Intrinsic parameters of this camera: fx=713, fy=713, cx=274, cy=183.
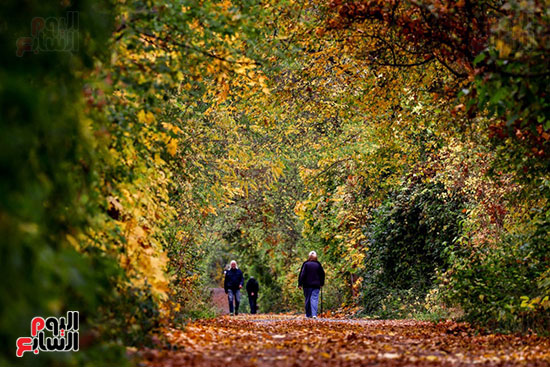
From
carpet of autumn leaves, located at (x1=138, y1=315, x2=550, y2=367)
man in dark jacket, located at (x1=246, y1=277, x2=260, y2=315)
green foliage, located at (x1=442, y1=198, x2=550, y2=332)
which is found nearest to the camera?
carpet of autumn leaves, located at (x1=138, y1=315, x2=550, y2=367)

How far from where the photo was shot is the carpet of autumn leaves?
745 centimetres

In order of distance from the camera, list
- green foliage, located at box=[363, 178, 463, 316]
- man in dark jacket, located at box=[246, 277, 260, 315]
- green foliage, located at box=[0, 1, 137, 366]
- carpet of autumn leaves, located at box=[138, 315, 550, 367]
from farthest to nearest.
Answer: man in dark jacket, located at box=[246, 277, 260, 315]
green foliage, located at box=[363, 178, 463, 316]
carpet of autumn leaves, located at box=[138, 315, 550, 367]
green foliage, located at box=[0, 1, 137, 366]

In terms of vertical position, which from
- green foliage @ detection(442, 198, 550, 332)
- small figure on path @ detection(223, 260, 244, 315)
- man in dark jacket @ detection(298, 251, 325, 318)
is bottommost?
green foliage @ detection(442, 198, 550, 332)

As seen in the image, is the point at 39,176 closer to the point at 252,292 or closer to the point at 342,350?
the point at 342,350

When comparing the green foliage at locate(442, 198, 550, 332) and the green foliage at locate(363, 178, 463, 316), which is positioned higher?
the green foliage at locate(363, 178, 463, 316)

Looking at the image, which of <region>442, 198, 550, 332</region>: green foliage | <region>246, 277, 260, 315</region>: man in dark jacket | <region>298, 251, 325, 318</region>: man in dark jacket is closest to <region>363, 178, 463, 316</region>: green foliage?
<region>298, 251, 325, 318</region>: man in dark jacket

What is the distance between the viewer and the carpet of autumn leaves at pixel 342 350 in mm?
7449

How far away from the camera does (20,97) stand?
418 centimetres

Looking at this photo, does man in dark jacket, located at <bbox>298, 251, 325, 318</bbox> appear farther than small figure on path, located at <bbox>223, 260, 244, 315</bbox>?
No

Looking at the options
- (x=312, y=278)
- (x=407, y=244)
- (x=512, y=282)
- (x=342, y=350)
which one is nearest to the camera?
(x=342, y=350)

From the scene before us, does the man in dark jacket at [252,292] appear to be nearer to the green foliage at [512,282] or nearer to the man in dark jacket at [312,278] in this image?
the man in dark jacket at [312,278]

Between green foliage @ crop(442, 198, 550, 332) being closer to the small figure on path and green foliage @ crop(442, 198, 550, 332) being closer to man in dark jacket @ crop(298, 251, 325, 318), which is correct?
man in dark jacket @ crop(298, 251, 325, 318)

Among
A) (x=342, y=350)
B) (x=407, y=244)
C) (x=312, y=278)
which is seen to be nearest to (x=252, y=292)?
(x=407, y=244)

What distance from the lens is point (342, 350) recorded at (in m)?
8.80
